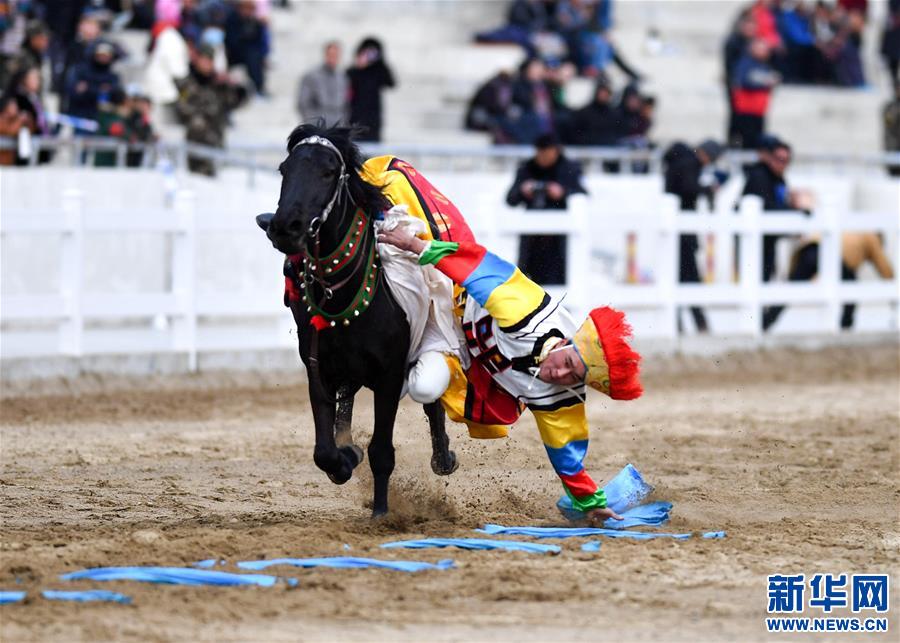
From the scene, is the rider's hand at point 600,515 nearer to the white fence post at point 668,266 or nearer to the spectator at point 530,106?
the white fence post at point 668,266

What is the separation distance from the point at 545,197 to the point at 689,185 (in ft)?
6.08

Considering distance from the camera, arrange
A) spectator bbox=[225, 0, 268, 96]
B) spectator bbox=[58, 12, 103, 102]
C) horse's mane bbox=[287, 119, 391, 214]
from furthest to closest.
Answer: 1. spectator bbox=[225, 0, 268, 96]
2. spectator bbox=[58, 12, 103, 102]
3. horse's mane bbox=[287, 119, 391, 214]

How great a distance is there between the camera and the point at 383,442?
7949 millimetres

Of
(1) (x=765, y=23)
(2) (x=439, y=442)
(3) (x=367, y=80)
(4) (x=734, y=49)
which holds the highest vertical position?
(1) (x=765, y=23)

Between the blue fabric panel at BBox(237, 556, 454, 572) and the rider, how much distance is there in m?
1.05

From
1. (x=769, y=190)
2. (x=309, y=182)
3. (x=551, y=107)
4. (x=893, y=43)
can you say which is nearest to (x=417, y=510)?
(x=309, y=182)

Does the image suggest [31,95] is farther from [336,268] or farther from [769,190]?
[336,268]

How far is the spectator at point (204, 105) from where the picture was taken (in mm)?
17484

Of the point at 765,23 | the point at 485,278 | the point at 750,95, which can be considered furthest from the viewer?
the point at 765,23

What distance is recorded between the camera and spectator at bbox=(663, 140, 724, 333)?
1655 cm

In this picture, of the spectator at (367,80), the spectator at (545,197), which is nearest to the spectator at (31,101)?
the spectator at (367,80)

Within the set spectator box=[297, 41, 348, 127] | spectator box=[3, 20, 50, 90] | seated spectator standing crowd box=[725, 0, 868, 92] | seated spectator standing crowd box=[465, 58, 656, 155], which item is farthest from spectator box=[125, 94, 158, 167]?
seated spectator standing crowd box=[725, 0, 868, 92]

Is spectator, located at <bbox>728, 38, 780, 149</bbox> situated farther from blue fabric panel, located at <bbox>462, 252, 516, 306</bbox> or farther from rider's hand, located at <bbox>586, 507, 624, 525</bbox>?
blue fabric panel, located at <bbox>462, 252, 516, 306</bbox>

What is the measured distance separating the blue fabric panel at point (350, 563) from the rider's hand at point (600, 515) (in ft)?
3.92
